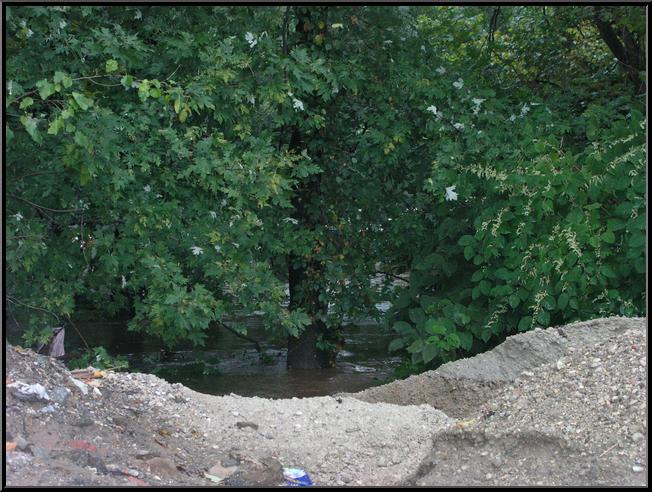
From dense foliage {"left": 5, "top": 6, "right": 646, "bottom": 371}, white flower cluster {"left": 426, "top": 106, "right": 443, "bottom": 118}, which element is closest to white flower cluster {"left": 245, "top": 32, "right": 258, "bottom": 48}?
dense foliage {"left": 5, "top": 6, "right": 646, "bottom": 371}

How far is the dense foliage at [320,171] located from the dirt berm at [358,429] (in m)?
0.74

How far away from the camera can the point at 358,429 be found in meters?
5.42

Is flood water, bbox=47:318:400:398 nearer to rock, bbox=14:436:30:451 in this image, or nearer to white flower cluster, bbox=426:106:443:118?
white flower cluster, bbox=426:106:443:118

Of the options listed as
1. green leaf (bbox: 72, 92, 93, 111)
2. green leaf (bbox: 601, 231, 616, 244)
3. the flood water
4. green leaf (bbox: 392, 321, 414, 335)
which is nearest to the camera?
green leaf (bbox: 72, 92, 93, 111)

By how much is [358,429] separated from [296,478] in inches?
42.5

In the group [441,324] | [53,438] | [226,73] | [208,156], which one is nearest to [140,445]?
[53,438]

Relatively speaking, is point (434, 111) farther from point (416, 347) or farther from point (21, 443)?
point (21, 443)

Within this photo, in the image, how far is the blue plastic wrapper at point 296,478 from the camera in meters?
4.33

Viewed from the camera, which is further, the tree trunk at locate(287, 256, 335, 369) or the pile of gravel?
the tree trunk at locate(287, 256, 335, 369)

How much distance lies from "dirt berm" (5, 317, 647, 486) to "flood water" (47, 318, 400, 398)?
198 cm

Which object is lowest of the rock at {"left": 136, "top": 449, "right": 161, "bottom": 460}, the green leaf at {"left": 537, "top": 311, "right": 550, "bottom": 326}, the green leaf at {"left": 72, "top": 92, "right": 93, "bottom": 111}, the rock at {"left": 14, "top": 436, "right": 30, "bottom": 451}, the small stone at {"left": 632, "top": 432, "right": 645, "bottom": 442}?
the rock at {"left": 136, "top": 449, "right": 161, "bottom": 460}

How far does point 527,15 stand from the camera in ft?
31.6

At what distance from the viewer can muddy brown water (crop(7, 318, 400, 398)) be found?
8172 millimetres

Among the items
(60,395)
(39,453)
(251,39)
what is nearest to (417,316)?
(251,39)
